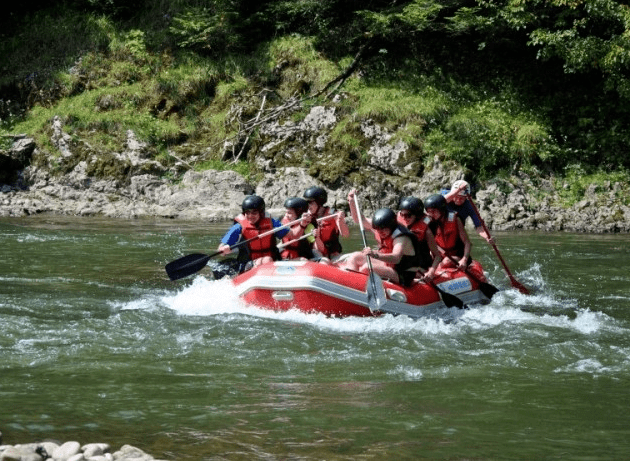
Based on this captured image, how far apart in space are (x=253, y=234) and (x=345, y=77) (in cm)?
1245

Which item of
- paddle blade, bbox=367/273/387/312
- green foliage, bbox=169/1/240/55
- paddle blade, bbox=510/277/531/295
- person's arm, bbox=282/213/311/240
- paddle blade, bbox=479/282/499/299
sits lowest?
paddle blade, bbox=510/277/531/295

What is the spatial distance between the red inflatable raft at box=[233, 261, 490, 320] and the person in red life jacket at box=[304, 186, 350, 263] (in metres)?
1.24

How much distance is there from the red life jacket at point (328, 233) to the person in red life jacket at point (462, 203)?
140cm

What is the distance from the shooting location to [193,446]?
4844mm

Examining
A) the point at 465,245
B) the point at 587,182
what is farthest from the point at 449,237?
the point at 587,182

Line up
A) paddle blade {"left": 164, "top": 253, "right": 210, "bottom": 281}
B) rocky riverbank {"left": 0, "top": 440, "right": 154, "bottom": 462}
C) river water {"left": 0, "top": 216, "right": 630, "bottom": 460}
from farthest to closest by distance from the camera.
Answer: paddle blade {"left": 164, "top": 253, "right": 210, "bottom": 281} → river water {"left": 0, "top": 216, "right": 630, "bottom": 460} → rocky riverbank {"left": 0, "top": 440, "right": 154, "bottom": 462}

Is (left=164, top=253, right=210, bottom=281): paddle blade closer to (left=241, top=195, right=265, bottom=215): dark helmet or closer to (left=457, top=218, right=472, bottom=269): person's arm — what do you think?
(left=241, top=195, right=265, bottom=215): dark helmet

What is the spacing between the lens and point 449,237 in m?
10.3

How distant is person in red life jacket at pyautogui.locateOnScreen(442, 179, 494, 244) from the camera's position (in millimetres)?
10500

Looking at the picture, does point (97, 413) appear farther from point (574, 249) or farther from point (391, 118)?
point (391, 118)

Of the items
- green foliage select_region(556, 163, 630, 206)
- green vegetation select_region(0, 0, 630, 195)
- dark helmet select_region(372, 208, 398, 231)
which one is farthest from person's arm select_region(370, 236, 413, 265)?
green vegetation select_region(0, 0, 630, 195)

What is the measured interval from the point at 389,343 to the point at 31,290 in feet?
14.9

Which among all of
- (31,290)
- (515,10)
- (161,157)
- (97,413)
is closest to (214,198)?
(161,157)

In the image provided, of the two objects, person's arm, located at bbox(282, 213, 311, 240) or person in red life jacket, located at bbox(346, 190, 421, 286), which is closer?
person in red life jacket, located at bbox(346, 190, 421, 286)
